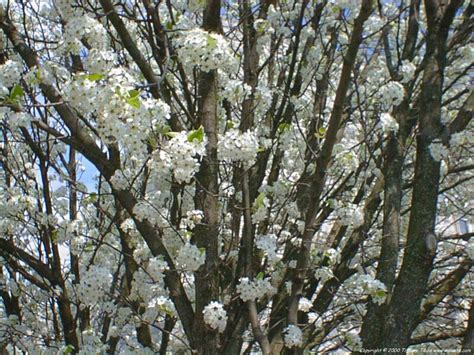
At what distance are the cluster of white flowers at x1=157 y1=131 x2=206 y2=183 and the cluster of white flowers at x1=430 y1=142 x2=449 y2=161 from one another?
171 centimetres

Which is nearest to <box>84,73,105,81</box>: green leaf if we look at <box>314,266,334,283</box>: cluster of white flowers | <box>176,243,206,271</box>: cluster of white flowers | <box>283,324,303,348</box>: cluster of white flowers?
<box>176,243,206,271</box>: cluster of white flowers

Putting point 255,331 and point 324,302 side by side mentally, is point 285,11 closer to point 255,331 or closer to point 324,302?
point 324,302

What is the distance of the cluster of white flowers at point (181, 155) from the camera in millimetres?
2555

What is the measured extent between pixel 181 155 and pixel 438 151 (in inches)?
72.1

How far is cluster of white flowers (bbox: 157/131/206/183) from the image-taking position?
2555 mm

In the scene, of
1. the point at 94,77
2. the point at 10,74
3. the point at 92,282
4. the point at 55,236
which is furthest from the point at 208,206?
the point at 55,236

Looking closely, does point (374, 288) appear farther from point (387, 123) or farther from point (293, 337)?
point (387, 123)

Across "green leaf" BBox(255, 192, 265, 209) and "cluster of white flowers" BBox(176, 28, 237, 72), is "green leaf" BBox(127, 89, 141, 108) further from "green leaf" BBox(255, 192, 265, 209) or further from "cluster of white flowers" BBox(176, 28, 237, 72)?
"green leaf" BBox(255, 192, 265, 209)

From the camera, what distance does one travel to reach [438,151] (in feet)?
11.7

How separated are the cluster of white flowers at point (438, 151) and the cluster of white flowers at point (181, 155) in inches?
67.1

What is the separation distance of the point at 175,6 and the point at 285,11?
2.98 ft

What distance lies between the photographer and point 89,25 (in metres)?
2.87

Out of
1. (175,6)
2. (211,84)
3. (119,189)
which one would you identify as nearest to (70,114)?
(119,189)

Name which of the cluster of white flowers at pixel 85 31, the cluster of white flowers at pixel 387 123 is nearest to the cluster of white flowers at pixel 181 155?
the cluster of white flowers at pixel 85 31
